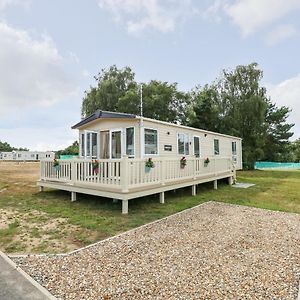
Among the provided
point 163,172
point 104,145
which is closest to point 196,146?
point 104,145

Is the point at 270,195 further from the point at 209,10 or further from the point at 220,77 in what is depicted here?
the point at 220,77

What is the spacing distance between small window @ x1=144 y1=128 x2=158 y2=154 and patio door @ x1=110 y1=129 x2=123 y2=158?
1088 millimetres

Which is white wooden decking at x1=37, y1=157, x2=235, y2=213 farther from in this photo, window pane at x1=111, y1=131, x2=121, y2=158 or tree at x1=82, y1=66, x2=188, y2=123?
tree at x1=82, y1=66, x2=188, y2=123

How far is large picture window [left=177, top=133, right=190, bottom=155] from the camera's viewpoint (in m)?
11.9

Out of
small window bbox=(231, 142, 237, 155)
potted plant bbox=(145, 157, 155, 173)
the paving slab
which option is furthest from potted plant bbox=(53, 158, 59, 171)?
small window bbox=(231, 142, 237, 155)

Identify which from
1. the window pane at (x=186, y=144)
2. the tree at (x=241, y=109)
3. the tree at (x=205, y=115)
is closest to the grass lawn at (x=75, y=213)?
the window pane at (x=186, y=144)

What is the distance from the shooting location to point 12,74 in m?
14.2

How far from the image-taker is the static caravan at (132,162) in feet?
23.1

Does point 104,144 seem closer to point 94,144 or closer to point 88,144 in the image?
point 94,144

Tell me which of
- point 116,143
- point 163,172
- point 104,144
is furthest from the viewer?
point 104,144

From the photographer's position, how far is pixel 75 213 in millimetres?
6719

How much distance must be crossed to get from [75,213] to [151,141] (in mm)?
4517

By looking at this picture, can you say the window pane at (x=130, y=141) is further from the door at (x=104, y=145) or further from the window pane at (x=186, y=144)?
the window pane at (x=186, y=144)

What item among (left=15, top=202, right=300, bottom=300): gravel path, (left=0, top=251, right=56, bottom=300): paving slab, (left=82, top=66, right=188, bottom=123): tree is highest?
(left=82, top=66, right=188, bottom=123): tree
